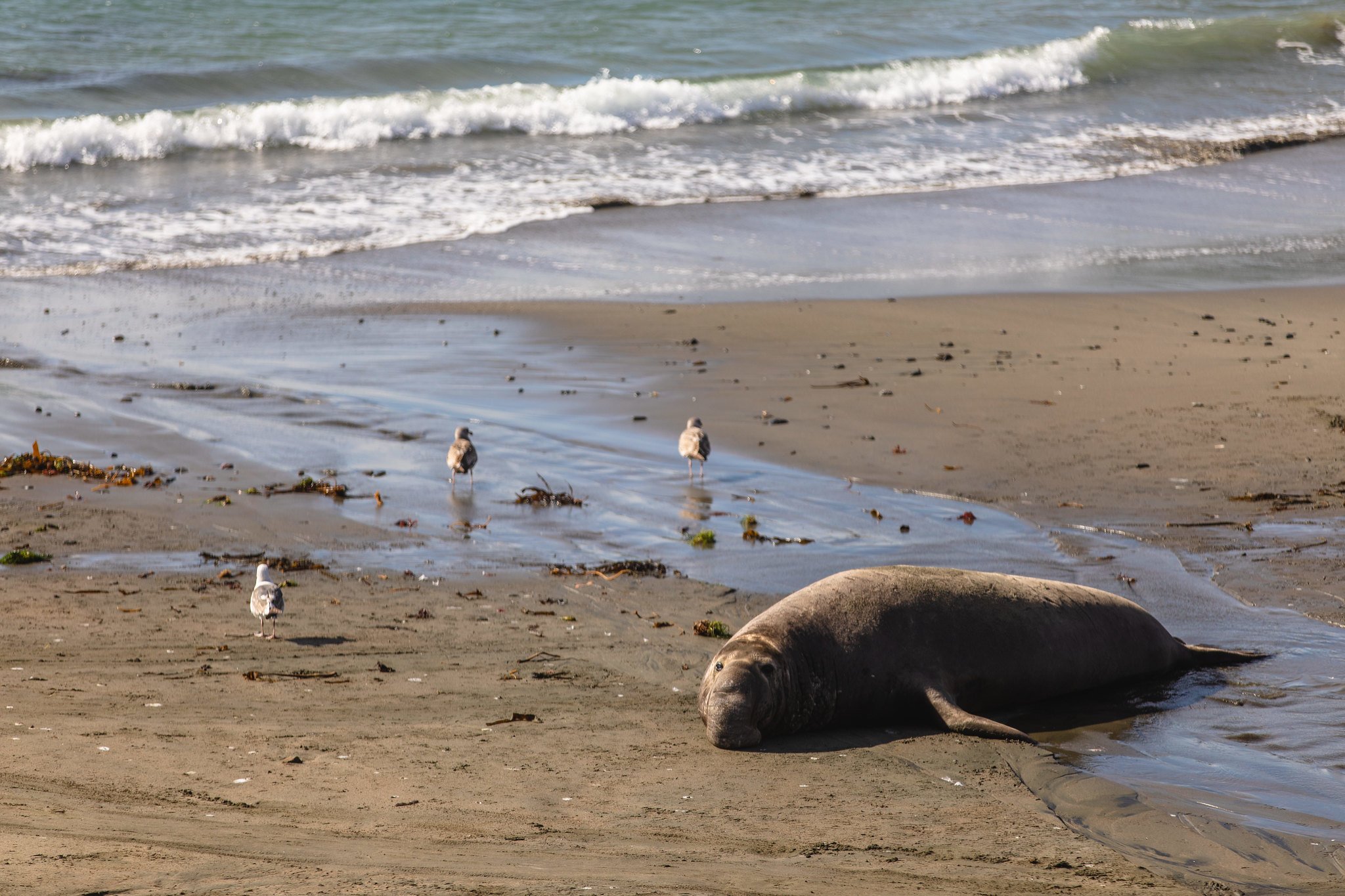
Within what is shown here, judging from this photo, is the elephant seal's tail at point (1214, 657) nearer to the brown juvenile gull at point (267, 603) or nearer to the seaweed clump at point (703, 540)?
the seaweed clump at point (703, 540)

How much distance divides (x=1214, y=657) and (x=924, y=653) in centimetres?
149

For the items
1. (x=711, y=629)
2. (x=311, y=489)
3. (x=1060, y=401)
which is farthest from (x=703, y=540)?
(x=1060, y=401)

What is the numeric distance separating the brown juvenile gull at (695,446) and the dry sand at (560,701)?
26cm

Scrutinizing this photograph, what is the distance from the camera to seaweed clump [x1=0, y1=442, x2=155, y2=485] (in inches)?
376

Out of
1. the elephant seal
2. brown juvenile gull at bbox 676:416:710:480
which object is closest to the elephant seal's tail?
the elephant seal

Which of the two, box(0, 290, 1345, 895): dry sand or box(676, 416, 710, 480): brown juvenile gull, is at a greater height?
box(676, 416, 710, 480): brown juvenile gull

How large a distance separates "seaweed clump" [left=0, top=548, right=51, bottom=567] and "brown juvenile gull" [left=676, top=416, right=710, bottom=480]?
4.09 m

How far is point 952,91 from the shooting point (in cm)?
2961

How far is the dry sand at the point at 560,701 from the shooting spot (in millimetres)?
4422

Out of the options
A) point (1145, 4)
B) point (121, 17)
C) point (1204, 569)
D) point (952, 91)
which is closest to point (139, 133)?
point (121, 17)

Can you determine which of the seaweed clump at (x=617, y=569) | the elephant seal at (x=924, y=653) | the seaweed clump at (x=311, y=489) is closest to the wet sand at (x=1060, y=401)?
the elephant seal at (x=924, y=653)

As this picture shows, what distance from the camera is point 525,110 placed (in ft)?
88.4

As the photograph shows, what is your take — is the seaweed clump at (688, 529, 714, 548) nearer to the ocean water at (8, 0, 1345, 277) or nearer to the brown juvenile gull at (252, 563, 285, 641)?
the brown juvenile gull at (252, 563, 285, 641)

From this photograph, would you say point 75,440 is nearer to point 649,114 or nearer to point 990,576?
point 990,576
